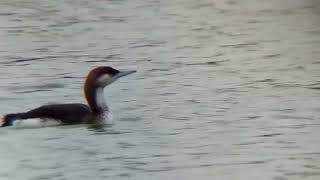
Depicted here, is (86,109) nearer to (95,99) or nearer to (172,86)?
(95,99)

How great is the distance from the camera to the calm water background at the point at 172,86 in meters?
11.6

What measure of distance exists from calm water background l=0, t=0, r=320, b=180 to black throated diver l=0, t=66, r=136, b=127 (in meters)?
0.13

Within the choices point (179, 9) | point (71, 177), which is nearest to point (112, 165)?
point (71, 177)

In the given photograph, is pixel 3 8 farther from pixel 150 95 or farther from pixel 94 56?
pixel 150 95

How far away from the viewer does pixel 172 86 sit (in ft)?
50.4

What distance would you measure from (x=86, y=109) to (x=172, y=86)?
195 centimetres

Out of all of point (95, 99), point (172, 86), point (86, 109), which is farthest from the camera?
point (172, 86)

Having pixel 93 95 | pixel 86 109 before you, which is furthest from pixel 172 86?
pixel 86 109

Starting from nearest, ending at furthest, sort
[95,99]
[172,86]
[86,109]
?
1. [86,109]
2. [95,99]
3. [172,86]

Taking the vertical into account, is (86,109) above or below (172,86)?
above

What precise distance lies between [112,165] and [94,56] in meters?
6.29

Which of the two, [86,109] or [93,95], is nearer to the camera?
[86,109]

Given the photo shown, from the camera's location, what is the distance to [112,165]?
11.6m

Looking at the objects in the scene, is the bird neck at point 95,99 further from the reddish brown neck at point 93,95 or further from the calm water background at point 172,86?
the calm water background at point 172,86
